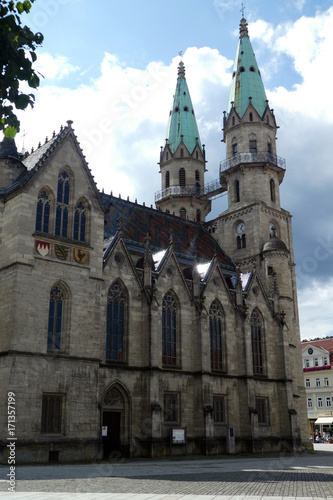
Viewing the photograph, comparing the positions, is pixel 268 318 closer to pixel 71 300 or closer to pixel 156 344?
pixel 156 344

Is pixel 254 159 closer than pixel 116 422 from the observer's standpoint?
No

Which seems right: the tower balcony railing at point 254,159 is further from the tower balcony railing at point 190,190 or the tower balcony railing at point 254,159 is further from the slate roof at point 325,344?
the slate roof at point 325,344

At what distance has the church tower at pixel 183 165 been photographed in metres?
61.6

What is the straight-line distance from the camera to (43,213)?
2967 centimetres

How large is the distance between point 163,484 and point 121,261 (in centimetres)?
1930

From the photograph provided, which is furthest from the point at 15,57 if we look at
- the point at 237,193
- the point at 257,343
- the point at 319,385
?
the point at 319,385

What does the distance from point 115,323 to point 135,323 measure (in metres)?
1.44

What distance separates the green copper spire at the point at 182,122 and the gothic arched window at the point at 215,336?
92.7ft

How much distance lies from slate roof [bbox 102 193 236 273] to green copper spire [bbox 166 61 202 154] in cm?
1432

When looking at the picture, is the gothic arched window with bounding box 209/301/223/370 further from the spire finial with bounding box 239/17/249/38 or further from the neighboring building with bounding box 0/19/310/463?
the spire finial with bounding box 239/17/249/38

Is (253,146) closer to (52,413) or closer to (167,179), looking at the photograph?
(167,179)

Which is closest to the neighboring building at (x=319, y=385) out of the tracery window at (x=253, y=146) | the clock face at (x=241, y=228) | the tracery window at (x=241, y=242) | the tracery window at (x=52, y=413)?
the tracery window at (x=241, y=242)

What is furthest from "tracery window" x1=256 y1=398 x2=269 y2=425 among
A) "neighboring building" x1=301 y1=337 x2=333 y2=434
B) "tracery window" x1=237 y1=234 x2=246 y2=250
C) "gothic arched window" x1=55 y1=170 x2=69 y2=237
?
"neighboring building" x1=301 y1=337 x2=333 y2=434

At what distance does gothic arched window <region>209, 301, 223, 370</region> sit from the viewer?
39188 mm
